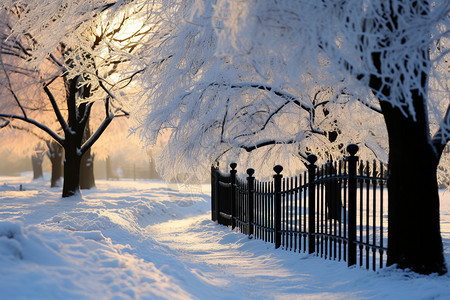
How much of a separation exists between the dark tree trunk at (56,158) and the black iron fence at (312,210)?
15.0 m

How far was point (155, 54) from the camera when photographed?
9312 millimetres

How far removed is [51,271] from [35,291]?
525 millimetres

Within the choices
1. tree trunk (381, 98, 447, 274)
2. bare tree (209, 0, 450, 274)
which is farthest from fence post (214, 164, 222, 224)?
tree trunk (381, 98, 447, 274)

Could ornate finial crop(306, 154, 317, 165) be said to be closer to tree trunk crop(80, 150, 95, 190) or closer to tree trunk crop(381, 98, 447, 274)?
tree trunk crop(381, 98, 447, 274)

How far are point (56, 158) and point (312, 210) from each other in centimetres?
2230

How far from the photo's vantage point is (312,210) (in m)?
7.70

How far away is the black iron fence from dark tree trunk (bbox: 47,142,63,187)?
15.0m

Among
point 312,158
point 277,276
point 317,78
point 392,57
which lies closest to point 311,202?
point 312,158

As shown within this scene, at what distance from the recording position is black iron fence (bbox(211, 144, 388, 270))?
6285mm

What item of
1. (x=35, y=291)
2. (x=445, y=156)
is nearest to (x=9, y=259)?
(x=35, y=291)

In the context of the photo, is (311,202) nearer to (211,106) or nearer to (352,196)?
(352,196)

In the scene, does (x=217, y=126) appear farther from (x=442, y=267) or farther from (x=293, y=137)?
(x=442, y=267)

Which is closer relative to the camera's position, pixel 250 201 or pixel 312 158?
pixel 312 158

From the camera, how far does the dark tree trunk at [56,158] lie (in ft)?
84.8
